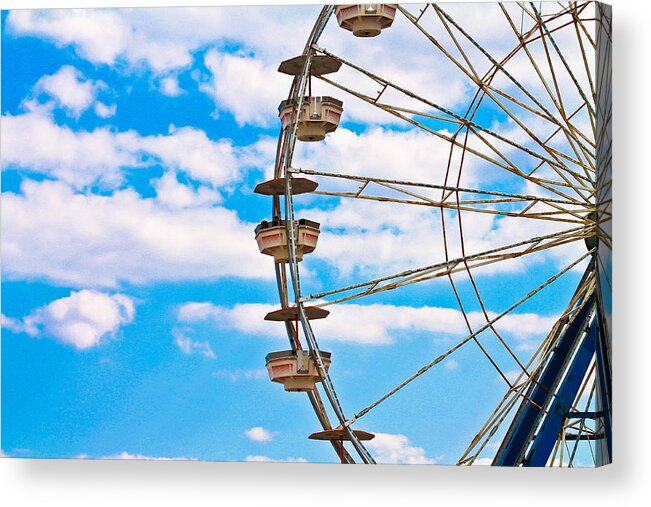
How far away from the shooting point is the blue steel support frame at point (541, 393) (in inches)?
485

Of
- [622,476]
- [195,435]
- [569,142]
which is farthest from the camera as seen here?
[569,142]

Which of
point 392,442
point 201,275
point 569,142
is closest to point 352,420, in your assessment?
point 392,442

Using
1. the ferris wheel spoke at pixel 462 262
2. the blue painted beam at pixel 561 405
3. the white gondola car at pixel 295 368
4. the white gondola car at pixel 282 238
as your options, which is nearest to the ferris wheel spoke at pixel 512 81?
the ferris wheel spoke at pixel 462 262

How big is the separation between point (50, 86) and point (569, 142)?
11.8 feet

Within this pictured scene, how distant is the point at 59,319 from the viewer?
12484 millimetres

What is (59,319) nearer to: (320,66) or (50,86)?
(50,86)

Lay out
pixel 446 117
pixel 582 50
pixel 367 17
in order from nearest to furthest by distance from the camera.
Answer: pixel 582 50, pixel 367 17, pixel 446 117

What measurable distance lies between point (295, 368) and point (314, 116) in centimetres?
176

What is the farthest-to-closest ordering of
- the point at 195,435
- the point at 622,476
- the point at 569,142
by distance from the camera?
the point at 569,142, the point at 195,435, the point at 622,476

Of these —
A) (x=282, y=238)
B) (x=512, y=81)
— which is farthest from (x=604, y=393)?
(x=282, y=238)

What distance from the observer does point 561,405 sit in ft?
41.7

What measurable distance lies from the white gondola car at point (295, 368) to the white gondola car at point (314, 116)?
1529 millimetres

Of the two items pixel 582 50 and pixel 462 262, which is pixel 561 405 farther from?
pixel 582 50

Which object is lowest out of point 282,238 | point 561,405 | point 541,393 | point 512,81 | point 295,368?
point 561,405
